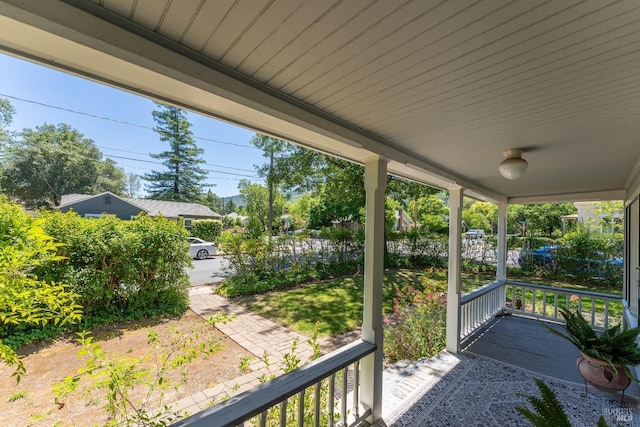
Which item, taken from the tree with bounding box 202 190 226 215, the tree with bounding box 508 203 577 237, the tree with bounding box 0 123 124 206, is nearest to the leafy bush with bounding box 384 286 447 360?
the tree with bounding box 508 203 577 237

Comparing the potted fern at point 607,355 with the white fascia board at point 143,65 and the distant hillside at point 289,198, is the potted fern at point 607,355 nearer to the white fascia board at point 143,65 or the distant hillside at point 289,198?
the white fascia board at point 143,65

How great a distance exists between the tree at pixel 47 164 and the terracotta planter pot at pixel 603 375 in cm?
2431

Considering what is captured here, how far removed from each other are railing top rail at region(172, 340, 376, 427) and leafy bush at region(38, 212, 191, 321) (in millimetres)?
3591

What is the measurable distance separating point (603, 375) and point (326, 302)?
4388mm

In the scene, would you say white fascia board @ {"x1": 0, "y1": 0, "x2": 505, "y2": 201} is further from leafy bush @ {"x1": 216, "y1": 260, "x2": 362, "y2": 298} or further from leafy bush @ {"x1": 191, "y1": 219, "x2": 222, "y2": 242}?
leafy bush @ {"x1": 191, "y1": 219, "x2": 222, "y2": 242}

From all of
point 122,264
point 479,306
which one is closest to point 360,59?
point 479,306

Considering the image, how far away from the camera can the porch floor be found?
252cm

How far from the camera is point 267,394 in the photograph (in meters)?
1.57

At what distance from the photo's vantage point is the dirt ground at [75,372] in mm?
2436

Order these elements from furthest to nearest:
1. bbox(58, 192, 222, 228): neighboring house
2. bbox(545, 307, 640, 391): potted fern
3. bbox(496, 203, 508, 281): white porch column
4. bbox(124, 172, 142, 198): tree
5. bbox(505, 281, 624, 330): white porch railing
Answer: bbox(124, 172, 142, 198): tree < bbox(58, 192, 222, 228): neighboring house < bbox(496, 203, 508, 281): white porch column < bbox(505, 281, 624, 330): white porch railing < bbox(545, 307, 640, 391): potted fern

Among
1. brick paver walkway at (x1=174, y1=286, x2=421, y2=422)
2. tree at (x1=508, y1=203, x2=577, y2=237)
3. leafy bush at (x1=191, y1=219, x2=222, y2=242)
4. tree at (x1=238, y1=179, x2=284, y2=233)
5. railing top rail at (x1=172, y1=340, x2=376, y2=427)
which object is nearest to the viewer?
railing top rail at (x1=172, y1=340, x2=376, y2=427)

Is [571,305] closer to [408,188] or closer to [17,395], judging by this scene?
[408,188]

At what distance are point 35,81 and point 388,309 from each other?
13.5 m

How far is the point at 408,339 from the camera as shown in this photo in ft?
12.3
